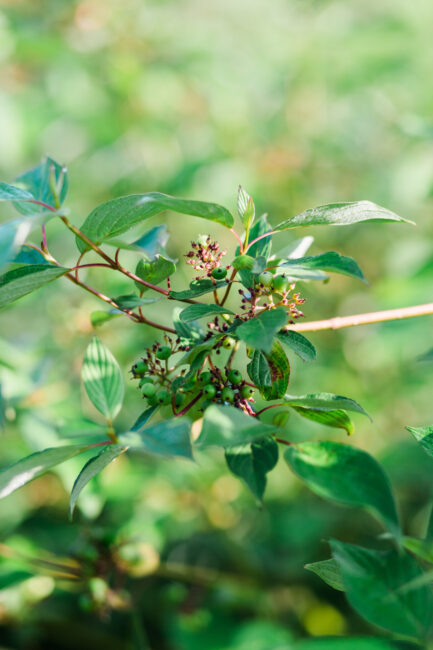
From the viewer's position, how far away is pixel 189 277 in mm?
1465

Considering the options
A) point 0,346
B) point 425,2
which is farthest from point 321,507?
point 425,2

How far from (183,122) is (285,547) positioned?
1.34m

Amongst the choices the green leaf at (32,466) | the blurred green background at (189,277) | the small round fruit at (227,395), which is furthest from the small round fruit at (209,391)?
the blurred green background at (189,277)

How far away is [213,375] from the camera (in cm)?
46

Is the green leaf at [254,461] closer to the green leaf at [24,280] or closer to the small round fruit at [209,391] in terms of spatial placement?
the small round fruit at [209,391]

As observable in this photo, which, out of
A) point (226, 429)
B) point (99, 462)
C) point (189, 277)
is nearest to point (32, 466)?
point (99, 462)

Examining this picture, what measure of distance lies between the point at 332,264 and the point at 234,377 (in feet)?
0.42

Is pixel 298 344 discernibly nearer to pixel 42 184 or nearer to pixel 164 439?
pixel 164 439

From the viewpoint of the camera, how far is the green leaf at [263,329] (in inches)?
14.1

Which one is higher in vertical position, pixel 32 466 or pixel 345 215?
pixel 345 215

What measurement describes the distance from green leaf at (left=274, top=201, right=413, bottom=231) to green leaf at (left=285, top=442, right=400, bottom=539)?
17cm

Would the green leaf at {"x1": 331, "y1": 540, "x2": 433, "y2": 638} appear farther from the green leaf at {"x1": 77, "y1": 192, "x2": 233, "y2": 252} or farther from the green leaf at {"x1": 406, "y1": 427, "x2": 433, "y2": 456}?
the green leaf at {"x1": 77, "y1": 192, "x2": 233, "y2": 252}

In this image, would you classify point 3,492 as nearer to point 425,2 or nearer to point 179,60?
point 179,60

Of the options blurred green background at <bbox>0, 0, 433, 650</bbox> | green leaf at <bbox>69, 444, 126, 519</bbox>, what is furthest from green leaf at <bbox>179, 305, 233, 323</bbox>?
blurred green background at <bbox>0, 0, 433, 650</bbox>
